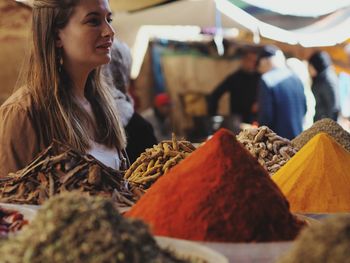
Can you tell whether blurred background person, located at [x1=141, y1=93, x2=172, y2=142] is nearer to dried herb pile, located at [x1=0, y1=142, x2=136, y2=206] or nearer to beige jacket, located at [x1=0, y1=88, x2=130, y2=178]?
beige jacket, located at [x1=0, y1=88, x2=130, y2=178]

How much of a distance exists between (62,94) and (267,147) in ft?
1.97

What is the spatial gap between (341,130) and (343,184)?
753 mm

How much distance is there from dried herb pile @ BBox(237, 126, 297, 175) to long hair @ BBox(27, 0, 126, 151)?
1.34 ft

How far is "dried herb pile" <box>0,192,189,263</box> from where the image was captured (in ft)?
3.37

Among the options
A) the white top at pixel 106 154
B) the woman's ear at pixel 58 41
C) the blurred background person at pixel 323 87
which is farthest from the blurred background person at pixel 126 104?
the blurred background person at pixel 323 87

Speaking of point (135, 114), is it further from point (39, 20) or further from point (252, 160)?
point (252, 160)

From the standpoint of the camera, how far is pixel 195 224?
51.1 inches

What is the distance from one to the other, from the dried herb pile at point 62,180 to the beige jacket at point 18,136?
1.43 ft

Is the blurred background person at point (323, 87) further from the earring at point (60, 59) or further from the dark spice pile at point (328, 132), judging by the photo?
the earring at point (60, 59)

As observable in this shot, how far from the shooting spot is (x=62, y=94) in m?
2.31

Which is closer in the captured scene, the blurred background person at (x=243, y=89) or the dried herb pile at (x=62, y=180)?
the dried herb pile at (x=62, y=180)

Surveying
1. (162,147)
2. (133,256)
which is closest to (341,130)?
(162,147)

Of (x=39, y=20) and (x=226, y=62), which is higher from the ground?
(x=39, y=20)

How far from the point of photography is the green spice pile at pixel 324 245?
982 mm
